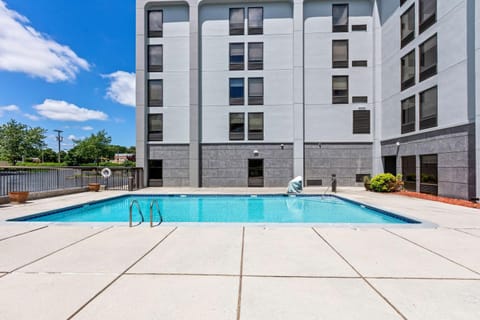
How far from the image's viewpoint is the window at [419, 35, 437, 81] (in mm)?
12898

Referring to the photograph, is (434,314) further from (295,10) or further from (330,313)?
(295,10)

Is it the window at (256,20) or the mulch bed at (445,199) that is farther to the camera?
the window at (256,20)

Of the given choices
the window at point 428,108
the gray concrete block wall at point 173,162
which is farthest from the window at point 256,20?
the window at point 428,108

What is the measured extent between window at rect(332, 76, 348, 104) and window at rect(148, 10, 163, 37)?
14404mm

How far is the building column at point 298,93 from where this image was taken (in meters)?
17.5

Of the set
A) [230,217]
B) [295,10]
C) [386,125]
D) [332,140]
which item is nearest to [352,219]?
[230,217]

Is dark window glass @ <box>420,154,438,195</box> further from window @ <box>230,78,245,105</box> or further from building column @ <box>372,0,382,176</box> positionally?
window @ <box>230,78,245,105</box>

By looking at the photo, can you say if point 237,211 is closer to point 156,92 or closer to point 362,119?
point 156,92

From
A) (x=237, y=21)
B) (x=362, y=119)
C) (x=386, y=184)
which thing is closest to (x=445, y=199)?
(x=386, y=184)

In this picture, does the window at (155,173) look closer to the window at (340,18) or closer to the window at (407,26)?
the window at (340,18)

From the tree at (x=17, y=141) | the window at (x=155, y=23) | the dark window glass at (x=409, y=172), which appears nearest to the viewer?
the dark window glass at (x=409, y=172)

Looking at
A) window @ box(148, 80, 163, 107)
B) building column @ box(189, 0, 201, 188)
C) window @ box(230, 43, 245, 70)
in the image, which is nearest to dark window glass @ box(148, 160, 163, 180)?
building column @ box(189, 0, 201, 188)

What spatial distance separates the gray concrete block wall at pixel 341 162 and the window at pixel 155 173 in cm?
1178

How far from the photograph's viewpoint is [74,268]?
156 inches
